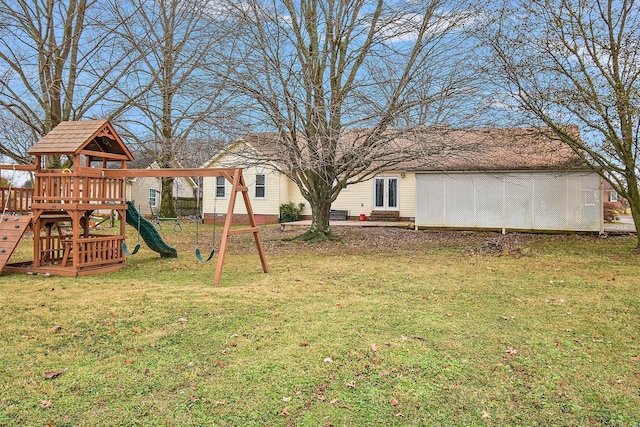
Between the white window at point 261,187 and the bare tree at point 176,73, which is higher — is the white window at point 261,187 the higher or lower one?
the lower one

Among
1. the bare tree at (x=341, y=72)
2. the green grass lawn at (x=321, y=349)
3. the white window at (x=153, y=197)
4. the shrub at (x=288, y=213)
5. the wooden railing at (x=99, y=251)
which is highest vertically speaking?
the bare tree at (x=341, y=72)

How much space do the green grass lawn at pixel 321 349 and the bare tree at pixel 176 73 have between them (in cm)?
617

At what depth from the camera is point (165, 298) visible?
6.38m

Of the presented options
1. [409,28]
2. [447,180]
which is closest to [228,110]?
[409,28]

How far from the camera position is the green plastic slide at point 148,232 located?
33.2 feet

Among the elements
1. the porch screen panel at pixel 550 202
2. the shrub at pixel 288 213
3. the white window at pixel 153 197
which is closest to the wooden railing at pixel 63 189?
the shrub at pixel 288 213

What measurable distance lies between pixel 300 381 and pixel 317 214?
1084cm

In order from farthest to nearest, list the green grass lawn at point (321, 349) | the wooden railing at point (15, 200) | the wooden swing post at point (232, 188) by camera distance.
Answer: the wooden railing at point (15, 200)
the wooden swing post at point (232, 188)
the green grass lawn at point (321, 349)

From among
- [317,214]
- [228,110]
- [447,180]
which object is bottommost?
[317,214]

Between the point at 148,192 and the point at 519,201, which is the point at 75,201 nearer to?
the point at 519,201

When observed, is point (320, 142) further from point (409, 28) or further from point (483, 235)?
point (483, 235)

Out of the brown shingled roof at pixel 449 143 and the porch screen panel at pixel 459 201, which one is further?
the porch screen panel at pixel 459 201

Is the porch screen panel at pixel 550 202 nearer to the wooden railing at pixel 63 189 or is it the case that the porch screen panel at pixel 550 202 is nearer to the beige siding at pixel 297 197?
the beige siding at pixel 297 197

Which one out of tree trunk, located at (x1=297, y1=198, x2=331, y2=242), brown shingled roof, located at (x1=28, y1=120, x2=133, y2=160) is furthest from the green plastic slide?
tree trunk, located at (x1=297, y1=198, x2=331, y2=242)
